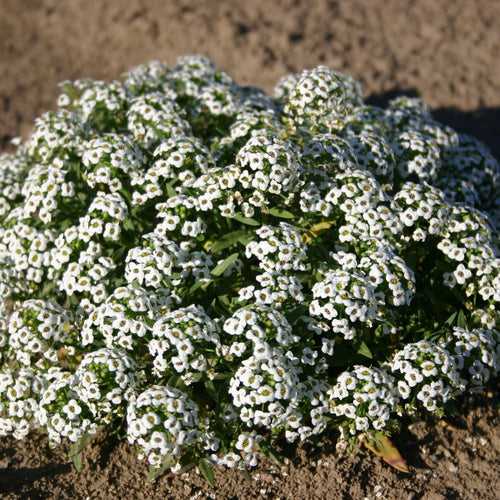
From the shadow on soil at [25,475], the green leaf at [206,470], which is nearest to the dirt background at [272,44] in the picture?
the shadow on soil at [25,475]

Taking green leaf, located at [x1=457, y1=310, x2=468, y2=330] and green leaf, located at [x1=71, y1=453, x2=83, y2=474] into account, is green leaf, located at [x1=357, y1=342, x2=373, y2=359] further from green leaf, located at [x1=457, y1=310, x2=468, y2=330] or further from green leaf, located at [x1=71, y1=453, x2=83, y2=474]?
green leaf, located at [x1=71, y1=453, x2=83, y2=474]

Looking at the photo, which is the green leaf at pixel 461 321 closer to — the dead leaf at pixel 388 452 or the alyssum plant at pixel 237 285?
the alyssum plant at pixel 237 285

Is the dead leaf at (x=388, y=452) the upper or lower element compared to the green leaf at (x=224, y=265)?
lower

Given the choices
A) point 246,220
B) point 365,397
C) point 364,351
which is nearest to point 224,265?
point 246,220

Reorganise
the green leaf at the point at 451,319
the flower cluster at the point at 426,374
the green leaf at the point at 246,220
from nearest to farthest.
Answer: the flower cluster at the point at 426,374 → the green leaf at the point at 246,220 → the green leaf at the point at 451,319

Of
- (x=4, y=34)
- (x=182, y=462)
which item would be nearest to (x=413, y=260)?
(x=182, y=462)

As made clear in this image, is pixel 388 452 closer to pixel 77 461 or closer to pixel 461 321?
pixel 461 321

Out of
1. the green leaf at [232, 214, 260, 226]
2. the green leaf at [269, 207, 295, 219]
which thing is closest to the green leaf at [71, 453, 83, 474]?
the green leaf at [232, 214, 260, 226]
